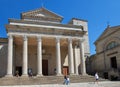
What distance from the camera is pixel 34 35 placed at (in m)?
23.7

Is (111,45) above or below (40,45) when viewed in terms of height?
above

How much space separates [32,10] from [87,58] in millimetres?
13785

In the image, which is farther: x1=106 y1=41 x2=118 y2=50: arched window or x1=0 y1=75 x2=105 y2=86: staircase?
x1=106 y1=41 x2=118 y2=50: arched window

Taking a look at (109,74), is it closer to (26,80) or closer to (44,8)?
(26,80)

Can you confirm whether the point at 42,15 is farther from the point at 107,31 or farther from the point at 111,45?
the point at 111,45

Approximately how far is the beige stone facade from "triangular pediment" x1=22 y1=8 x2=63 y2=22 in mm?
8786

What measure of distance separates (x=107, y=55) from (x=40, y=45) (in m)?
12.3

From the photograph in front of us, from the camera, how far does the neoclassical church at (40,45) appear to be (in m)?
23.0

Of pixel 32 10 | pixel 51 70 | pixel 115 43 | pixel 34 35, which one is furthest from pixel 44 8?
pixel 115 43

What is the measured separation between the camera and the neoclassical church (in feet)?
75.4

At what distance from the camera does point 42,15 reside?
3005cm

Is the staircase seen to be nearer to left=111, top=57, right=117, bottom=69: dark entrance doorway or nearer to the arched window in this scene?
left=111, top=57, right=117, bottom=69: dark entrance doorway

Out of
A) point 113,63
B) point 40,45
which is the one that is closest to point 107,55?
point 113,63

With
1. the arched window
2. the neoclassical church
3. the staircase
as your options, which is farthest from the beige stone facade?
the staircase
